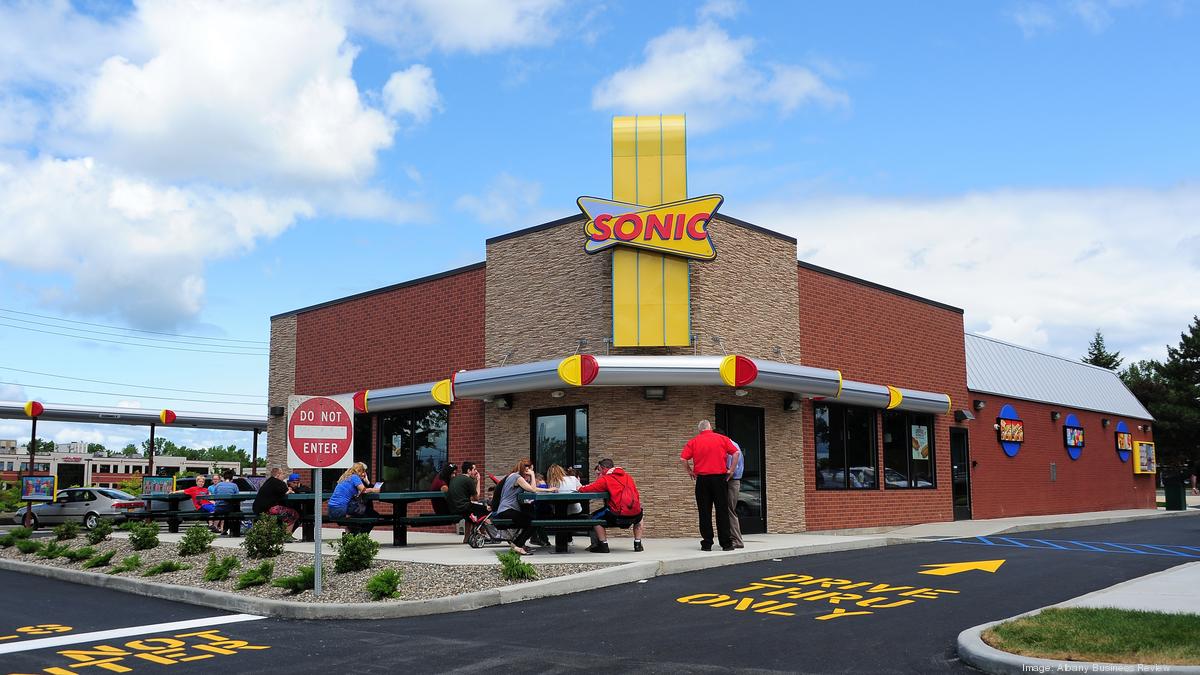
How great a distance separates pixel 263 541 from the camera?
13.4 metres

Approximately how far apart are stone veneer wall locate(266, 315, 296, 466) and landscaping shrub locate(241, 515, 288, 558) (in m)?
11.2

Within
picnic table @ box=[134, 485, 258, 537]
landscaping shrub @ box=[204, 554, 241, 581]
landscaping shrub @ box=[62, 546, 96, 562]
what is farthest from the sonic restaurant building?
landscaping shrub @ box=[62, 546, 96, 562]

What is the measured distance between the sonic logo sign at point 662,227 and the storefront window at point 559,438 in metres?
3.15

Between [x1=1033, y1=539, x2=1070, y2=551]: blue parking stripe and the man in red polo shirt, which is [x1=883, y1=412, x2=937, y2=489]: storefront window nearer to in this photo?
[x1=1033, y1=539, x2=1070, y2=551]: blue parking stripe

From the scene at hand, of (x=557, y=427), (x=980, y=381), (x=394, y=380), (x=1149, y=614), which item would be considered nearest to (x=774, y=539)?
(x=557, y=427)

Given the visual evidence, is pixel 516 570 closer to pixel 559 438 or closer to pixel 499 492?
pixel 499 492

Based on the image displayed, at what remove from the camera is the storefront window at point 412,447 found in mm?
20609

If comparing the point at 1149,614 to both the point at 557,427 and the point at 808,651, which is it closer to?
the point at 808,651

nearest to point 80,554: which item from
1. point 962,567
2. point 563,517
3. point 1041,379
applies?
point 563,517

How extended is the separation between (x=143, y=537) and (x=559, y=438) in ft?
23.5

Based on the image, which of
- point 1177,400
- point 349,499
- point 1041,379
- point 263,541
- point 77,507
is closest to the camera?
point 263,541

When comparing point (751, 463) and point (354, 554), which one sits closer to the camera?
point (354, 554)

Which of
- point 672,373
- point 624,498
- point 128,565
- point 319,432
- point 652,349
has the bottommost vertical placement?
point 128,565

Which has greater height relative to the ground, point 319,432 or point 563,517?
point 319,432
